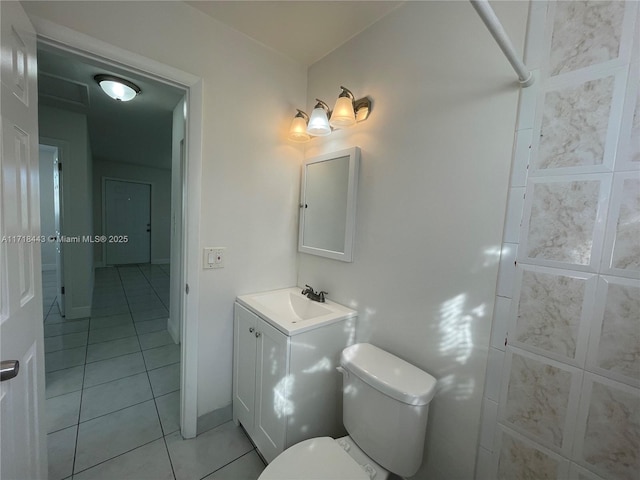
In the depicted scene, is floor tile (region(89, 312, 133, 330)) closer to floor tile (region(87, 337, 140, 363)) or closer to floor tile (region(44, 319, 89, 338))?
floor tile (region(44, 319, 89, 338))

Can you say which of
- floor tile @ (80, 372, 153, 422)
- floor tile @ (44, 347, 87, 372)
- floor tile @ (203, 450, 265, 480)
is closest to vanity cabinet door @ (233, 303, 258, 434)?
floor tile @ (203, 450, 265, 480)

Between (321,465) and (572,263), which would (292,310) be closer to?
(321,465)

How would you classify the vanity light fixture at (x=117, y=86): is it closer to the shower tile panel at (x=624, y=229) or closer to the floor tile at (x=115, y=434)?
the floor tile at (x=115, y=434)

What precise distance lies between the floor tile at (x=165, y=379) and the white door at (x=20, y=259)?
90cm

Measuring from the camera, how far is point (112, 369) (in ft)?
7.14

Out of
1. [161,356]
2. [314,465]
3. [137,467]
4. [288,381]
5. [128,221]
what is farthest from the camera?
[128,221]

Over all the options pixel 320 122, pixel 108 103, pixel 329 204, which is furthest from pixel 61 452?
pixel 108 103

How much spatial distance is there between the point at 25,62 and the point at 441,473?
232cm

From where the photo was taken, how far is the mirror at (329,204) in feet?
4.98

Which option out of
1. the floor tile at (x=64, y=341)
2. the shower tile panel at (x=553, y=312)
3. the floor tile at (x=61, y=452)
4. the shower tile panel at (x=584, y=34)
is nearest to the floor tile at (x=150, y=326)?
the floor tile at (x=64, y=341)

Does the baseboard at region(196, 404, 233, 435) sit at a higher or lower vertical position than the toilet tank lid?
lower

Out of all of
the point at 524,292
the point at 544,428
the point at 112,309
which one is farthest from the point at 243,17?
the point at 112,309

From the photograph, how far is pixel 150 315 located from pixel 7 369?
299 cm

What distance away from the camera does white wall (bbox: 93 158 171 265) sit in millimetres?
5328
